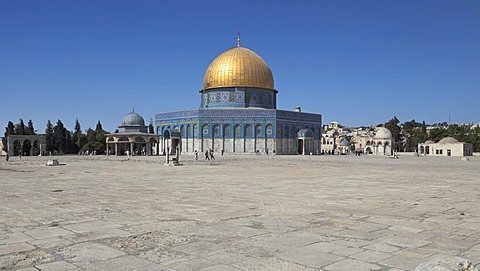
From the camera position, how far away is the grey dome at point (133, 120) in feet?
157

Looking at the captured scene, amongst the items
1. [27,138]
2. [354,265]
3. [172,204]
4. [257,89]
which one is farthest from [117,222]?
[27,138]

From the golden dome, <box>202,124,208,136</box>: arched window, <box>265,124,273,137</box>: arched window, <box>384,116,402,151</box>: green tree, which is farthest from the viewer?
<box>384,116,402,151</box>: green tree

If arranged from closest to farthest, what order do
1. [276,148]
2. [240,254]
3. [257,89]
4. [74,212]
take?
[240,254] → [74,212] → [276,148] → [257,89]

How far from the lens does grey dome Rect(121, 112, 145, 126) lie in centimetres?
4800

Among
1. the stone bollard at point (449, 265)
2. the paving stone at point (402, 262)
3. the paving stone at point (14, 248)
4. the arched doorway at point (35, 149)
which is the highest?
the arched doorway at point (35, 149)

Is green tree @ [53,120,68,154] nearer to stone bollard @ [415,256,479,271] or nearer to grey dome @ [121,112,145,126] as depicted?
grey dome @ [121,112,145,126]

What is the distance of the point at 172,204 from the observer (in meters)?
7.36

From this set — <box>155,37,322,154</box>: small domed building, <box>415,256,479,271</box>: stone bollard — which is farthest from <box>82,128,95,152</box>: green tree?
<box>415,256,479,271</box>: stone bollard

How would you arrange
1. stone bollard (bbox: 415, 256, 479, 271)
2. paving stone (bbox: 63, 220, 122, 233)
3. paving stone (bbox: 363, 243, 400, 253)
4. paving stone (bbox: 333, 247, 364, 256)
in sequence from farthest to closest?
paving stone (bbox: 63, 220, 122, 233) < paving stone (bbox: 363, 243, 400, 253) < paving stone (bbox: 333, 247, 364, 256) < stone bollard (bbox: 415, 256, 479, 271)

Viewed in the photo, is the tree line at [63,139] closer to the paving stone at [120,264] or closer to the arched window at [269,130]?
the arched window at [269,130]

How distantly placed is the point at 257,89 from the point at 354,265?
46110 millimetres

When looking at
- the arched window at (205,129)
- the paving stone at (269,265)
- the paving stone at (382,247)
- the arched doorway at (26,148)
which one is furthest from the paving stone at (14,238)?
the arched doorway at (26,148)

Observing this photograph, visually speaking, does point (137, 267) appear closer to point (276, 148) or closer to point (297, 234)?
point (297, 234)

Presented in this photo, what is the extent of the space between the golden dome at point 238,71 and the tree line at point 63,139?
17711mm
